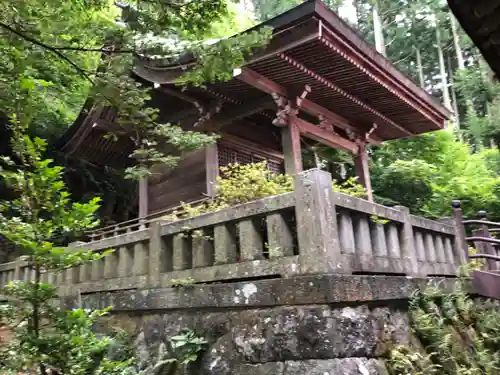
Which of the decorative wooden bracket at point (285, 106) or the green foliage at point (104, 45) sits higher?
the decorative wooden bracket at point (285, 106)

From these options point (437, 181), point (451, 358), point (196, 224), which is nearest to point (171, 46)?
point (196, 224)

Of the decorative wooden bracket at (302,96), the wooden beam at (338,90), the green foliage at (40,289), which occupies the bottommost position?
the green foliage at (40,289)

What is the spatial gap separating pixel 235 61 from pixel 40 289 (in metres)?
2.38

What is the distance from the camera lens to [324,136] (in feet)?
28.0

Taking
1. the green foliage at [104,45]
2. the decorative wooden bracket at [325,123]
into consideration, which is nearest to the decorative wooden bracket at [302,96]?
the decorative wooden bracket at [325,123]

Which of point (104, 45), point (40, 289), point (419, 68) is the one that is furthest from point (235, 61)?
point (419, 68)

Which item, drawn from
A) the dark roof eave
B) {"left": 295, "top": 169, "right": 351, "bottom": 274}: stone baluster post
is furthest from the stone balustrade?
the dark roof eave

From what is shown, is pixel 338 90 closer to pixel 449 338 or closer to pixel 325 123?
pixel 325 123

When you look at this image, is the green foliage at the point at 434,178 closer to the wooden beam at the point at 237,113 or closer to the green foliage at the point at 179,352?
the wooden beam at the point at 237,113

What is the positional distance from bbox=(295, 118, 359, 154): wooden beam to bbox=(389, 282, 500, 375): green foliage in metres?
3.75

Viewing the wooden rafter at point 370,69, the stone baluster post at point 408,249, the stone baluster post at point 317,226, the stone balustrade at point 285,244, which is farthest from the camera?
the wooden rafter at point 370,69

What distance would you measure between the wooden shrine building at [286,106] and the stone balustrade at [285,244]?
8.14ft

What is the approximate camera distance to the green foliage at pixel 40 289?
110 inches

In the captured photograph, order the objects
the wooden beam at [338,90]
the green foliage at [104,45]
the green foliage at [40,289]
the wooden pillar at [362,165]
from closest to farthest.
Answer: the green foliage at [40,289], the green foliage at [104,45], the wooden beam at [338,90], the wooden pillar at [362,165]
